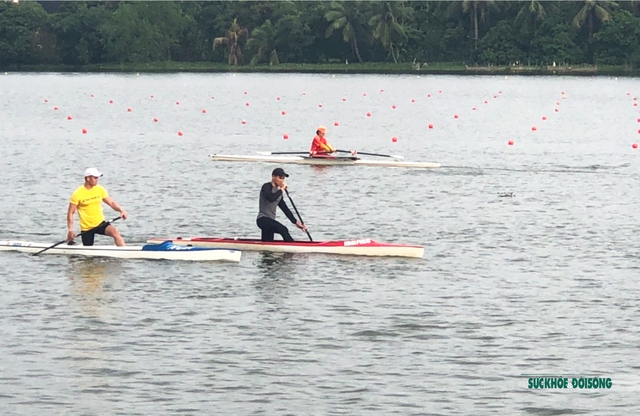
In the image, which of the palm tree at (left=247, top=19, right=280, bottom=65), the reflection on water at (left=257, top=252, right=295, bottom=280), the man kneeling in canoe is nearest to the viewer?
the reflection on water at (left=257, top=252, right=295, bottom=280)

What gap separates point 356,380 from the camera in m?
16.9

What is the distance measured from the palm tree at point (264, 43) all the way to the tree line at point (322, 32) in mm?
150

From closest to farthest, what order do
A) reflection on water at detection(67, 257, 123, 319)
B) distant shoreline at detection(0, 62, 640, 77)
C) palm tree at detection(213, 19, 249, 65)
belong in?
reflection on water at detection(67, 257, 123, 319) < distant shoreline at detection(0, 62, 640, 77) < palm tree at detection(213, 19, 249, 65)

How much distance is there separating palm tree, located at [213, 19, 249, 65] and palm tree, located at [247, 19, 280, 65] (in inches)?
82.1

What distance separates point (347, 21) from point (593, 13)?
25.2 meters

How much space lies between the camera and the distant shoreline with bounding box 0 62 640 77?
13888 centimetres

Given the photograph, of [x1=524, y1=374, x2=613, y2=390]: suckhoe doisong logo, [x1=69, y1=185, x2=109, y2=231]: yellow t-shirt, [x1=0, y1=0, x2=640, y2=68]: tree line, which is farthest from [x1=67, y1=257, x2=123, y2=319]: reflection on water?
[x1=0, y1=0, x2=640, y2=68]: tree line

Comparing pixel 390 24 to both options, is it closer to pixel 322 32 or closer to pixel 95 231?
pixel 322 32

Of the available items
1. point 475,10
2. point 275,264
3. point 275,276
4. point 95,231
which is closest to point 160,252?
point 95,231

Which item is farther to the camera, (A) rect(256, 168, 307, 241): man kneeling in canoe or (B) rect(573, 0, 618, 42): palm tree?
(B) rect(573, 0, 618, 42): palm tree

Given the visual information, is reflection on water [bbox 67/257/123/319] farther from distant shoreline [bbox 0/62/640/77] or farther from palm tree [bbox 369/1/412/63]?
palm tree [bbox 369/1/412/63]

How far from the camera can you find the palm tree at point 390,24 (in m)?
143

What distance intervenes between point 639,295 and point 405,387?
265 inches

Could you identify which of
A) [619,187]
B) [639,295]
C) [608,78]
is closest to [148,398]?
[639,295]
